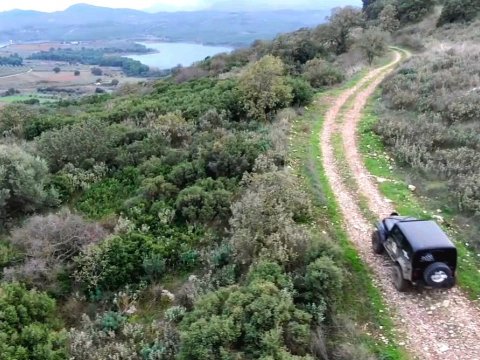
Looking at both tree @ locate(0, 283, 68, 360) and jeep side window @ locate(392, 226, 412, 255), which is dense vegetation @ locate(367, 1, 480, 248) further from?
tree @ locate(0, 283, 68, 360)

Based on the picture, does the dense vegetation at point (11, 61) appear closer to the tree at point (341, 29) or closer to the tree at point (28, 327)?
the tree at point (341, 29)

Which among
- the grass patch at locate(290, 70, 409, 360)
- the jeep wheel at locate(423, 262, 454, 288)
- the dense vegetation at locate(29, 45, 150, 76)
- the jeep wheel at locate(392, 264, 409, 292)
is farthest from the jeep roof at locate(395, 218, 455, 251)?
the dense vegetation at locate(29, 45, 150, 76)

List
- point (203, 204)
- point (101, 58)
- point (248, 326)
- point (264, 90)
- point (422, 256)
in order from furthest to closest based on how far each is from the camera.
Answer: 1. point (101, 58)
2. point (264, 90)
3. point (203, 204)
4. point (422, 256)
5. point (248, 326)

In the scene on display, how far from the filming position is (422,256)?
31.3 ft

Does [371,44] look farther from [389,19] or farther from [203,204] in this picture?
[203,204]

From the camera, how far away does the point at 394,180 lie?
594 inches

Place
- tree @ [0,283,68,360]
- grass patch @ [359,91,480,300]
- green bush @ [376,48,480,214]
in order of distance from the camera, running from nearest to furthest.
A: tree @ [0,283,68,360]
grass patch @ [359,91,480,300]
green bush @ [376,48,480,214]

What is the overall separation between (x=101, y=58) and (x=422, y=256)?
141819 millimetres

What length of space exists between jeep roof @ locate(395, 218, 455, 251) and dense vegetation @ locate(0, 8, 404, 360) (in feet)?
5.28

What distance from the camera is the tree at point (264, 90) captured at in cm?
2169

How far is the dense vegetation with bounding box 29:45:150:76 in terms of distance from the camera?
369ft

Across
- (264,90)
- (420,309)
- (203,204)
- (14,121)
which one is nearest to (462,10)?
(264,90)

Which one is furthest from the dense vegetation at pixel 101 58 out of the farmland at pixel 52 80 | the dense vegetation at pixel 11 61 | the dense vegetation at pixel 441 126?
the dense vegetation at pixel 441 126

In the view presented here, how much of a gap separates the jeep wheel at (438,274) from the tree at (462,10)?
3790 centimetres
